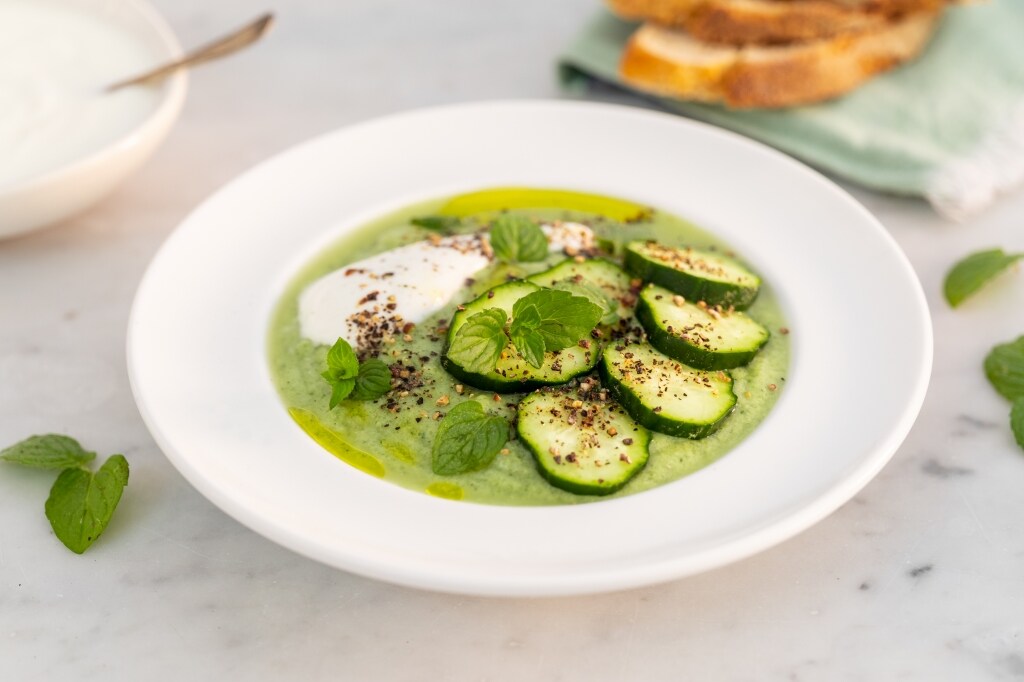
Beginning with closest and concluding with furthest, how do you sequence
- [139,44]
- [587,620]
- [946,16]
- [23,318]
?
1. [587,620]
2. [23,318]
3. [139,44]
4. [946,16]

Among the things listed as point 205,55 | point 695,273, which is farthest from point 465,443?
point 205,55

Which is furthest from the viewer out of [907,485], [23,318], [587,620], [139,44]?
[139,44]

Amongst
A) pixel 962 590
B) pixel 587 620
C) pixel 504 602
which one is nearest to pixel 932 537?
pixel 962 590

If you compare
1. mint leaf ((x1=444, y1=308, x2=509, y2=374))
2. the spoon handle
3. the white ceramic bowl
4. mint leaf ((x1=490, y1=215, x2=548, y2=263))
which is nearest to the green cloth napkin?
the white ceramic bowl

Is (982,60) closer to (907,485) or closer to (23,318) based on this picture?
(907,485)

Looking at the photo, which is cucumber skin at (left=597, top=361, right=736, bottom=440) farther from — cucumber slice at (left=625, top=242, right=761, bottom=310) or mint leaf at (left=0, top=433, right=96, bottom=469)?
mint leaf at (left=0, top=433, right=96, bottom=469)

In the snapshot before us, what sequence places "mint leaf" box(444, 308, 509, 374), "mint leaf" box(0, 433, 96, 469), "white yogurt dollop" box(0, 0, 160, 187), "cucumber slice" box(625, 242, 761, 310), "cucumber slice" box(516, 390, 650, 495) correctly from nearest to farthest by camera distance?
"cucumber slice" box(516, 390, 650, 495), "mint leaf" box(444, 308, 509, 374), "mint leaf" box(0, 433, 96, 469), "cucumber slice" box(625, 242, 761, 310), "white yogurt dollop" box(0, 0, 160, 187)
